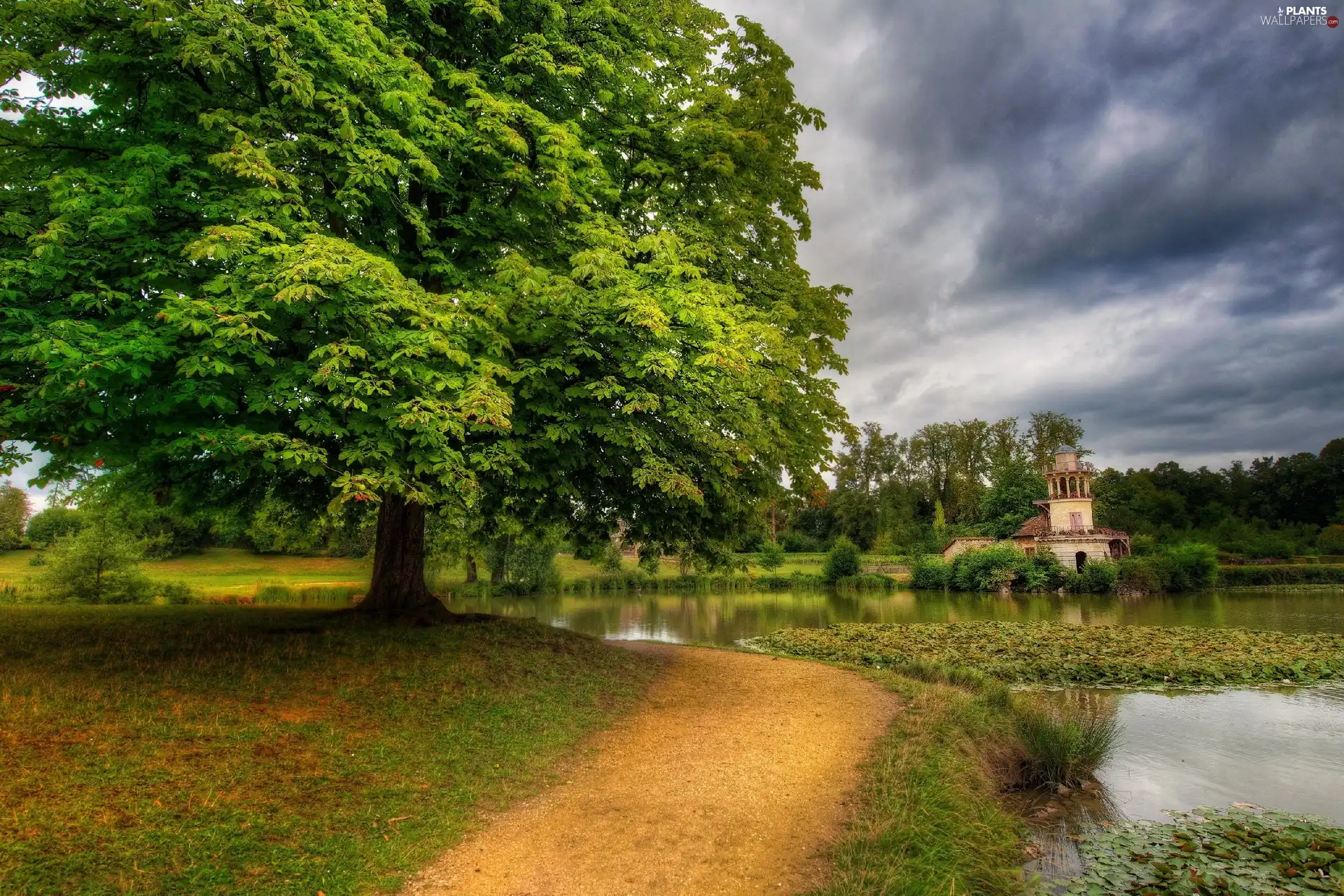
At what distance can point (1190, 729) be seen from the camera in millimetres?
10133

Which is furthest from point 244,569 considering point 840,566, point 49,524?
point 840,566

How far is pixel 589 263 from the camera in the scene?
6.61 metres

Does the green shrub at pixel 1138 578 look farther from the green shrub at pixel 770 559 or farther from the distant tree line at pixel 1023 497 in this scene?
the green shrub at pixel 770 559

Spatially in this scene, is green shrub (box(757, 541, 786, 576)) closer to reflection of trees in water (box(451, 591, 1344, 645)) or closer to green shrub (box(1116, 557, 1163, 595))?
reflection of trees in water (box(451, 591, 1344, 645))

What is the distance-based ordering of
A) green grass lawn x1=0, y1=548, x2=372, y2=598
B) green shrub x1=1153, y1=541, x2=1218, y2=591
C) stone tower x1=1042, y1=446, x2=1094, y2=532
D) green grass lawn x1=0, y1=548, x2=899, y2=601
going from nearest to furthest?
green grass lawn x1=0, y1=548, x2=899, y2=601 → green grass lawn x1=0, y1=548, x2=372, y2=598 → green shrub x1=1153, y1=541, x2=1218, y2=591 → stone tower x1=1042, y1=446, x2=1094, y2=532

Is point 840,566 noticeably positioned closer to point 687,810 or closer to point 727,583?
point 727,583

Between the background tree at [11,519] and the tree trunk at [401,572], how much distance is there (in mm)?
36673

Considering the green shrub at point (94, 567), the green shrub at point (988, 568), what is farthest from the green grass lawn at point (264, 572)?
the green shrub at point (988, 568)

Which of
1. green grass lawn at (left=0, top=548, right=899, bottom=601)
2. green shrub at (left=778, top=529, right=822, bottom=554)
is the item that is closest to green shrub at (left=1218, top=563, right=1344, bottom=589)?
green grass lawn at (left=0, top=548, right=899, bottom=601)

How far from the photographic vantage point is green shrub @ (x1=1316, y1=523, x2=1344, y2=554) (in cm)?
4950

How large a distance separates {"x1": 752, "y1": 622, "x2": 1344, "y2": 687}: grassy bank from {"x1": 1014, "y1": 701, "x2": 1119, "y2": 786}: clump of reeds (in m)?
4.41

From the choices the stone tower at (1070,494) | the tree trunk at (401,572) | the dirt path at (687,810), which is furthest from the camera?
the stone tower at (1070,494)

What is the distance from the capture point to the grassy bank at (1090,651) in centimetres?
1364

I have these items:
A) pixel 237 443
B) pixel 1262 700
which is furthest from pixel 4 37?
pixel 1262 700
